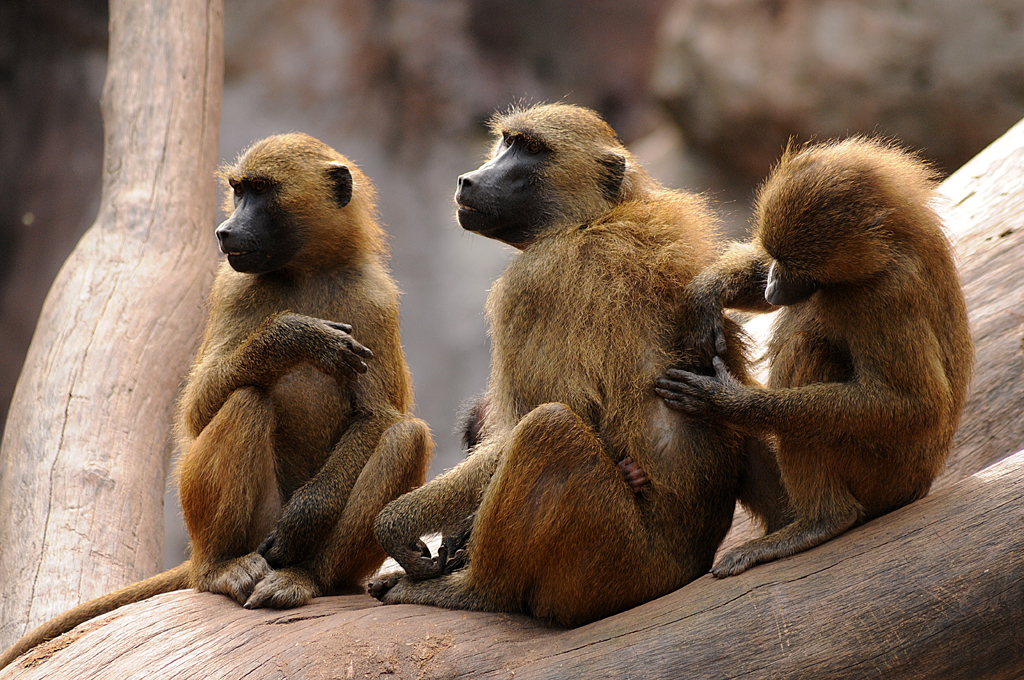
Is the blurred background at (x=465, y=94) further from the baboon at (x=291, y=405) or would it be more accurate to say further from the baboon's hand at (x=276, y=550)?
the baboon's hand at (x=276, y=550)

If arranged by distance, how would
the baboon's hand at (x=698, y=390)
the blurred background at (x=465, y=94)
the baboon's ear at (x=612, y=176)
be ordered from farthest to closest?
the blurred background at (x=465, y=94)
the baboon's ear at (x=612, y=176)
the baboon's hand at (x=698, y=390)

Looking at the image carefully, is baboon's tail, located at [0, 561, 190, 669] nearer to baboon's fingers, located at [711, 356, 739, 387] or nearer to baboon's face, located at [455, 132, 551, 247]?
baboon's face, located at [455, 132, 551, 247]

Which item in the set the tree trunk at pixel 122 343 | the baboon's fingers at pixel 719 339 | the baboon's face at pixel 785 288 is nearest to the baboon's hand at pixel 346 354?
the baboon's fingers at pixel 719 339

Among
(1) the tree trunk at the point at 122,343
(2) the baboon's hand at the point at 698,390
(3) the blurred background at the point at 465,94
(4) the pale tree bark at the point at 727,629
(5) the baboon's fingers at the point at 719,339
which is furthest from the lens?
(3) the blurred background at the point at 465,94

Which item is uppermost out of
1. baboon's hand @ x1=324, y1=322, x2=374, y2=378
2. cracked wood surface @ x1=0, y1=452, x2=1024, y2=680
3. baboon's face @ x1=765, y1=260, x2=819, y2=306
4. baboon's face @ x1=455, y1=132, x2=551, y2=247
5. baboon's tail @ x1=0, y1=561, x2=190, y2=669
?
baboon's face @ x1=455, y1=132, x2=551, y2=247

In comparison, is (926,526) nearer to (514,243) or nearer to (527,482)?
(527,482)

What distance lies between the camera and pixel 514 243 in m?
2.95

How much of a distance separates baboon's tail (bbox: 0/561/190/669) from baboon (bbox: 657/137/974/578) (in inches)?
73.4

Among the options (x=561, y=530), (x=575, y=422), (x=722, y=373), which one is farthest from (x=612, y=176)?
(x=561, y=530)

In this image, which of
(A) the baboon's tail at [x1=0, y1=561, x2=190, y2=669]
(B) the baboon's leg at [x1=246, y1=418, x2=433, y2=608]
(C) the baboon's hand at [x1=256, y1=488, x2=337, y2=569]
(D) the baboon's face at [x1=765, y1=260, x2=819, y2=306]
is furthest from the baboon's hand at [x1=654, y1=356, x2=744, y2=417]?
(A) the baboon's tail at [x1=0, y1=561, x2=190, y2=669]

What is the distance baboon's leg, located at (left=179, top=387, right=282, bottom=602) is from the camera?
2.79 meters

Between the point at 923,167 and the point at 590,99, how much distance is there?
345 inches

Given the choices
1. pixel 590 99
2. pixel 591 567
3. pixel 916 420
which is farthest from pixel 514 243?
pixel 590 99

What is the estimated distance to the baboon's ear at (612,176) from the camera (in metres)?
2.91
